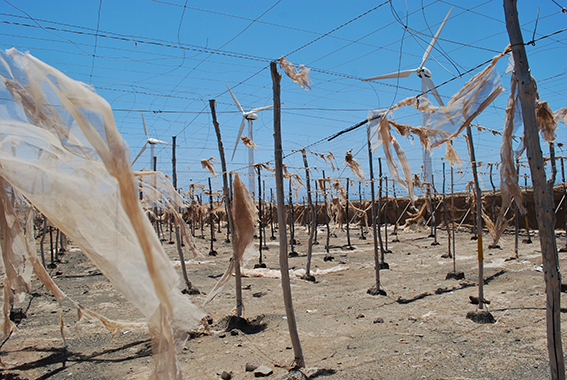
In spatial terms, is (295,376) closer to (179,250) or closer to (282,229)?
(282,229)

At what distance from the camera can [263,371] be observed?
4781 mm

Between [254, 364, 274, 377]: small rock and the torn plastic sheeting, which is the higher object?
the torn plastic sheeting

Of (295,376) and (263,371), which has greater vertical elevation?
(295,376)

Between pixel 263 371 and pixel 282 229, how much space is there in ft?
6.18

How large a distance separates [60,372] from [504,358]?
606cm

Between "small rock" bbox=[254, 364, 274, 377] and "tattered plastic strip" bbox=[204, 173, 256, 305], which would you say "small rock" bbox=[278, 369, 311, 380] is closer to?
"small rock" bbox=[254, 364, 274, 377]

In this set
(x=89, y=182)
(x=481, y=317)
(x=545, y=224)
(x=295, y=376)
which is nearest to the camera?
(x=89, y=182)

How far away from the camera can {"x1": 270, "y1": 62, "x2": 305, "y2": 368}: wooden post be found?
482 cm

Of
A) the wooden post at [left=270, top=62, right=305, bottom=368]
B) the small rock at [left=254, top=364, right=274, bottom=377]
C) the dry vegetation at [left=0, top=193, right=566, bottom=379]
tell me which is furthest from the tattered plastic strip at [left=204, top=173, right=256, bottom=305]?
the small rock at [left=254, top=364, right=274, bottom=377]

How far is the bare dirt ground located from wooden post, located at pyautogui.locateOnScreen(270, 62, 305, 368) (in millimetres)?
383

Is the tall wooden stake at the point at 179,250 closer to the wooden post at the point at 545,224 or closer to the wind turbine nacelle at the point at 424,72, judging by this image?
the wind turbine nacelle at the point at 424,72

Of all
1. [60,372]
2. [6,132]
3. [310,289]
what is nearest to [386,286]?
[310,289]

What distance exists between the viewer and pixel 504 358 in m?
4.79

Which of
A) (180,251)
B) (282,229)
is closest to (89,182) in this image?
(282,229)
